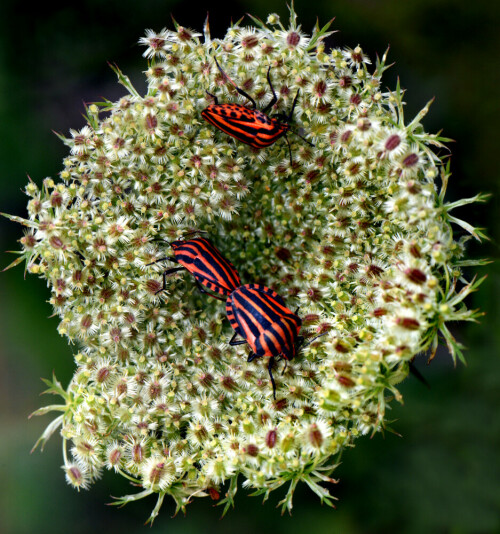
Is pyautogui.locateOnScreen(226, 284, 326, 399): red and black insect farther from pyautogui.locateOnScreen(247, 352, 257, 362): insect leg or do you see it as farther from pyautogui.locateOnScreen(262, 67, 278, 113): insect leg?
pyautogui.locateOnScreen(262, 67, 278, 113): insect leg

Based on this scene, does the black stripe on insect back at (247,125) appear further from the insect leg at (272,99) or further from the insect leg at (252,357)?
the insect leg at (252,357)

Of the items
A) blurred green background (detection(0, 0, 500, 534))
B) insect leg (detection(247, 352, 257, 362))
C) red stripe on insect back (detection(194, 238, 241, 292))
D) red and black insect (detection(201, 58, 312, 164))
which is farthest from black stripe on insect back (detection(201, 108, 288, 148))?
insect leg (detection(247, 352, 257, 362))

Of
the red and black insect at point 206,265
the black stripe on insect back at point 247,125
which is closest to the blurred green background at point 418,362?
the black stripe on insect back at point 247,125

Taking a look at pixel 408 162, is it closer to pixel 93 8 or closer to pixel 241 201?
pixel 241 201

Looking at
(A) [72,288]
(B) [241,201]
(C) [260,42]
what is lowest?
(B) [241,201]

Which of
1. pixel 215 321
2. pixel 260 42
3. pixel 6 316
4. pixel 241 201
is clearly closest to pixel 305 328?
pixel 215 321
